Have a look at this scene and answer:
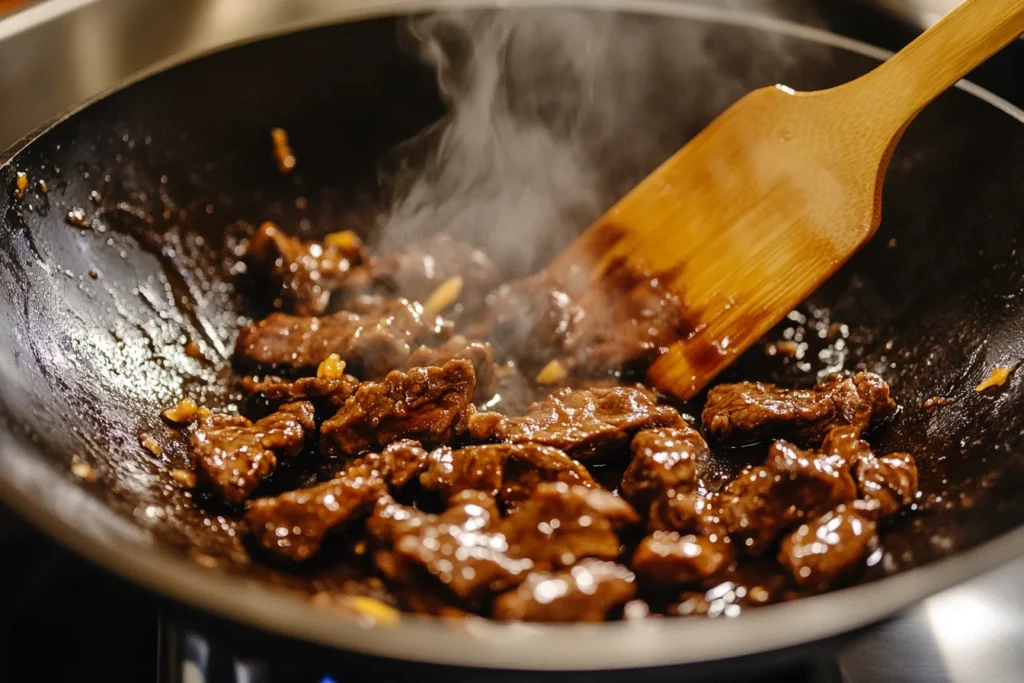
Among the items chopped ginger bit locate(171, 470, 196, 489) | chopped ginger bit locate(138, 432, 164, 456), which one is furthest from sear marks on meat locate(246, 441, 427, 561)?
chopped ginger bit locate(138, 432, 164, 456)

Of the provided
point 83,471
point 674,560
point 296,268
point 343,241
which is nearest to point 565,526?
point 674,560

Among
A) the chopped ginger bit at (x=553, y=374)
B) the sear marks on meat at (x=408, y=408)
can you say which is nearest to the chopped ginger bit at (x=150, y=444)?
the sear marks on meat at (x=408, y=408)

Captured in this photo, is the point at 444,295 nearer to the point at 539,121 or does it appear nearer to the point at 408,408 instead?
the point at 408,408

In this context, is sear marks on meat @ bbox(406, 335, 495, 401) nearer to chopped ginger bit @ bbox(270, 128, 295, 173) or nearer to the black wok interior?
the black wok interior

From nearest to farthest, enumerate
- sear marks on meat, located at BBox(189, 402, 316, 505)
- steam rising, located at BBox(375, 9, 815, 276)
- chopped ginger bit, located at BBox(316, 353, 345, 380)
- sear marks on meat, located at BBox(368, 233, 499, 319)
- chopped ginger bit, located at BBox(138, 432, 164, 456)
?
1. sear marks on meat, located at BBox(189, 402, 316, 505)
2. chopped ginger bit, located at BBox(138, 432, 164, 456)
3. chopped ginger bit, located at BBox(316, 353, 345, 380)
4. sear marks on meat, located at BBox(368, 233, 499, 319)
5. steam rising, located at BBox(375, 9, 815, 276)

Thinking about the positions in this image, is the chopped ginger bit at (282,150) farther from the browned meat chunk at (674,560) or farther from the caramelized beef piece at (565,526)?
the browned meat chunk at (674,560)
